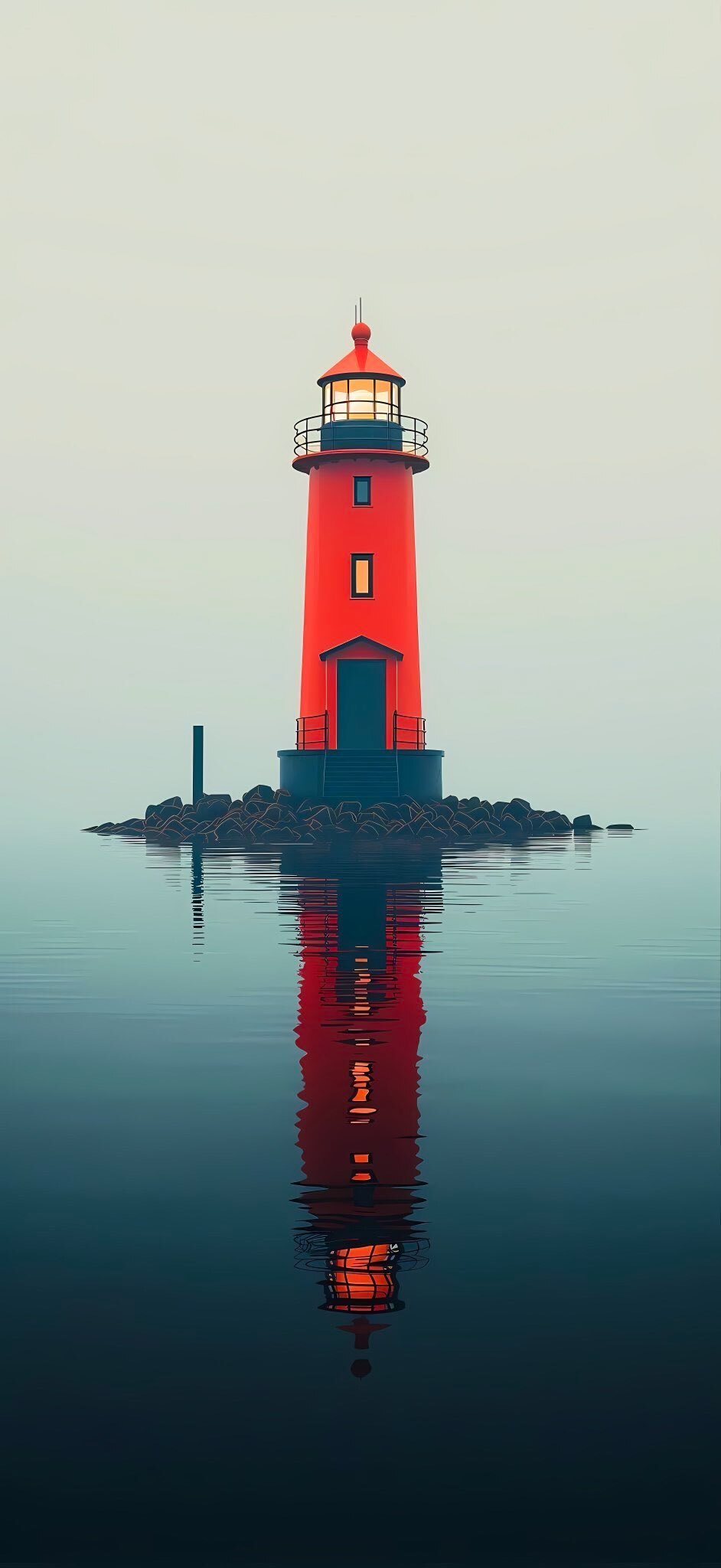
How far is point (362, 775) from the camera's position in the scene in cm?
3203

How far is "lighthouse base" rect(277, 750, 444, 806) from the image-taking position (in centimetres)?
3197

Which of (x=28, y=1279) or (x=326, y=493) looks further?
(x=326, y=493)

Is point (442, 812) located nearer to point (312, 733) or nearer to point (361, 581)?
point (312, 733)

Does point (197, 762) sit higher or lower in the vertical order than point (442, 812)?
higher

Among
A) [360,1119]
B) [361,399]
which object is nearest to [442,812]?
[361,399]

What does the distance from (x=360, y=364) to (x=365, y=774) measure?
8.84 metres

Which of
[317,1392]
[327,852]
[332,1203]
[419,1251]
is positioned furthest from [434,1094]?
[327,852]

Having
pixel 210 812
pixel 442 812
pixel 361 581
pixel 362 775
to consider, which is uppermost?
pixel 361 581

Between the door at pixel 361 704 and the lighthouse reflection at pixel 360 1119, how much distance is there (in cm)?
1672

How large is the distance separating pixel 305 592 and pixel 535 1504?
30574 millimetres

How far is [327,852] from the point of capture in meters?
27.7

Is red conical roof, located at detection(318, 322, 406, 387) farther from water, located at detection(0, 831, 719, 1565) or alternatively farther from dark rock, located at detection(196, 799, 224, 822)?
water, located at detection(0, 831, 719, 1565)

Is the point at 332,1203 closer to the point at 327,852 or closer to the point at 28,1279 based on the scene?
the point at 28,1279

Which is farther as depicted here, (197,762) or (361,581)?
(197,762)
